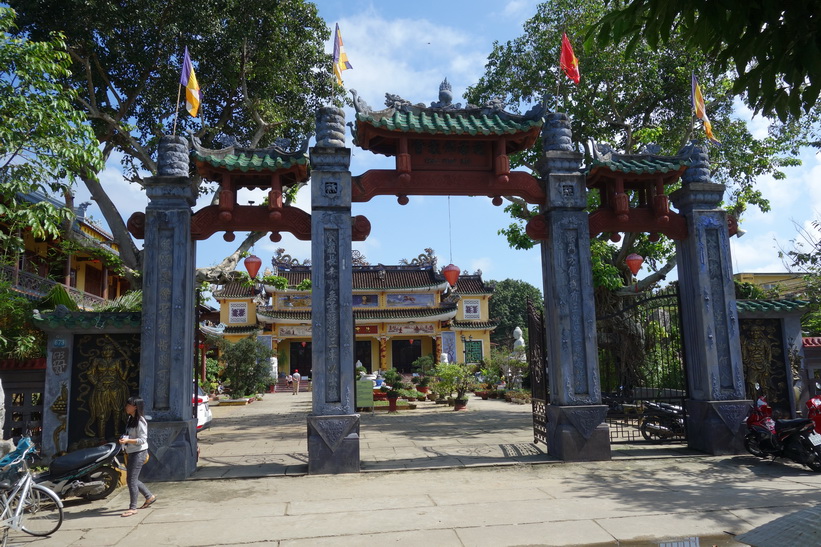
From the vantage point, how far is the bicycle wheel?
519 centimetres

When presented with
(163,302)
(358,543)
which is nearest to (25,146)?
(163,302)

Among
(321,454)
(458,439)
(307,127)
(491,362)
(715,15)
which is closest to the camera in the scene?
(715,15)

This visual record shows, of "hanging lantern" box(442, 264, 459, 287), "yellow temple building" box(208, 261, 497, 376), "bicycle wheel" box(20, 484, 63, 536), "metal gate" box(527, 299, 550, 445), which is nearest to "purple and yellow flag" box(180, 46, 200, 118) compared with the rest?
"bicycle wheel" box(20, 484, 63, 536)

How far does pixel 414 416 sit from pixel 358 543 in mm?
11542

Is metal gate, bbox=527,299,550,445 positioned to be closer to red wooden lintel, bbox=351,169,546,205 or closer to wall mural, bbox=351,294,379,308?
red wooden lintel, bbox=351,169,546,205

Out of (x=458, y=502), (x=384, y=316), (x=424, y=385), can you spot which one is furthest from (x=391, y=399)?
(x=384, y=316)

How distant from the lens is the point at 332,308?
7852 millimetres

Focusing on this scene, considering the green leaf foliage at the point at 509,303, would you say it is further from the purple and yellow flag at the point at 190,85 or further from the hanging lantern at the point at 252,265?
the purple and yellow flag at the point at 190,85

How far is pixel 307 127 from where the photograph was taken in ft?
49.6

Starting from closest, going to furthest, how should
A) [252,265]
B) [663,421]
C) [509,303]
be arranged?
[663,421] → [252,265] → [509,303]

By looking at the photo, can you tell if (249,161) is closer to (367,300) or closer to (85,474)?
(85,474)

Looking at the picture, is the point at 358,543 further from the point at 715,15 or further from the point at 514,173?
the point at 514,173

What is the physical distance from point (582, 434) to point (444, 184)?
4.18 m

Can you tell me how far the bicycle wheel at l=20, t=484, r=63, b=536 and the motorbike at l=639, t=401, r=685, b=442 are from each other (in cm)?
820
